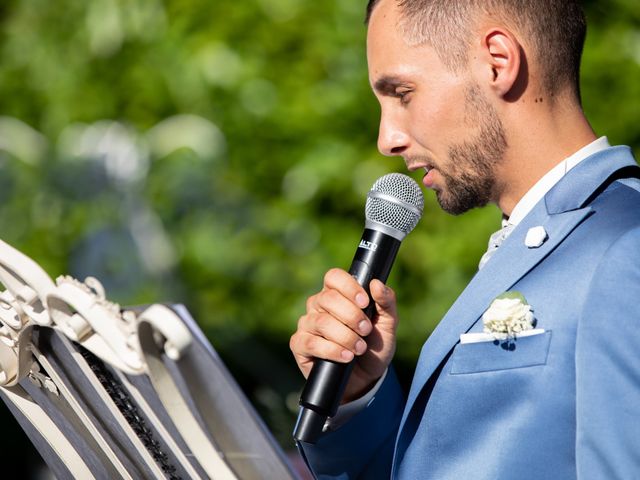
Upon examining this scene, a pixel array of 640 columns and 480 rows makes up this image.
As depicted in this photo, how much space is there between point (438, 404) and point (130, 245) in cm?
421

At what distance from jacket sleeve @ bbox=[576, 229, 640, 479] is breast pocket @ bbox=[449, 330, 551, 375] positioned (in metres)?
0.10

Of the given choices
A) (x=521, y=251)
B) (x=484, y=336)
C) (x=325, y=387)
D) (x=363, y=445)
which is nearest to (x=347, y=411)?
(x=363, y=445)

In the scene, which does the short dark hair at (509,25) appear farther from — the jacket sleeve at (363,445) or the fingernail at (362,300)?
the jacket sleeve at (363,445)

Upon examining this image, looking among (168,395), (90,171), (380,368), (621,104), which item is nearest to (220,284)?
(90,171)

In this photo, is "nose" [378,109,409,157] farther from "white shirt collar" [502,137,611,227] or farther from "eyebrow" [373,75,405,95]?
"white shirt collar" [502,137,611,227]

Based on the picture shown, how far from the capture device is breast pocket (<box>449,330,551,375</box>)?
1737mm

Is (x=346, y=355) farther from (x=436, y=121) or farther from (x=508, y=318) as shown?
(x=436, y=121)

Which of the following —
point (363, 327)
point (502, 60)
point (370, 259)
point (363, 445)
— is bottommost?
Answer: point (363, 445)

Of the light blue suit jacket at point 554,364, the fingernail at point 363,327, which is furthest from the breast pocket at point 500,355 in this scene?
the fingernail at point 363,327

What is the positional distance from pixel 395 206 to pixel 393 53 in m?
0.32

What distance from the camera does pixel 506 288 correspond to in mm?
1871

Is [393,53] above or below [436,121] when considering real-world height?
above

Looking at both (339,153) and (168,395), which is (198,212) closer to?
(339,153)

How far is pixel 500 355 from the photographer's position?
1.79 m
